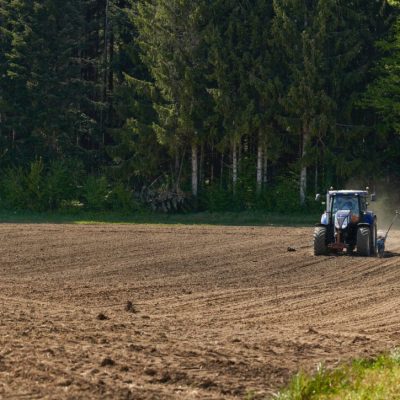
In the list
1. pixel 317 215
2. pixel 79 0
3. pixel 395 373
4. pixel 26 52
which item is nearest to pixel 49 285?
pixel 395 373

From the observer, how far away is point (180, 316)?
1587 centimetres

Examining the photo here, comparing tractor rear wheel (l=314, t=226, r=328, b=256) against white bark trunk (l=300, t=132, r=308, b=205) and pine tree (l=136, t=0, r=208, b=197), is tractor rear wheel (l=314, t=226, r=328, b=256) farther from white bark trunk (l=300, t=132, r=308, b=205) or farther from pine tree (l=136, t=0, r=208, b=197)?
pine tree (l=136, t=0, r=208, b=197)

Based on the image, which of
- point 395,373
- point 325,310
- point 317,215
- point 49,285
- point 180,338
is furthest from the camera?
point 317,215

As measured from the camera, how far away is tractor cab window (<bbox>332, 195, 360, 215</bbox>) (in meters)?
28.3

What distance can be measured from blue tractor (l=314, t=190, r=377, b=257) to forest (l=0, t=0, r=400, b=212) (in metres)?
17.4

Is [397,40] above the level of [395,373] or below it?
above

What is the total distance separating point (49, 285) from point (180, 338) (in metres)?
7.34

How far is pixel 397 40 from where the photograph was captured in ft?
150

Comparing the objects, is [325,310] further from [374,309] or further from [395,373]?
[395,373]

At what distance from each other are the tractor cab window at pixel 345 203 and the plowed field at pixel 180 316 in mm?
1657

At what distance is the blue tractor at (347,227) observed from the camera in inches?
1078

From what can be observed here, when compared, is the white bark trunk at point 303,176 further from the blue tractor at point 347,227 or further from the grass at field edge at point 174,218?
the blue tractor at point 347,227

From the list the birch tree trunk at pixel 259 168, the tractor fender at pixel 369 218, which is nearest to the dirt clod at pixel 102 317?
the tractor fender at pixel 369 218

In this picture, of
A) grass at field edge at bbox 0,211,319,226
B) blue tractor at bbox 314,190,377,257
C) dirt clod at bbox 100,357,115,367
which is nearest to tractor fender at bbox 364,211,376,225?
blue tractor at bbox 314,190,377,257
